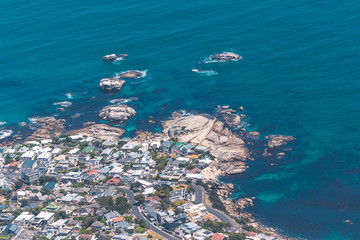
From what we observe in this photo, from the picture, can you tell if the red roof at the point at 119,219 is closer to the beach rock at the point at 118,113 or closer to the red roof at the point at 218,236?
the red roof at the point at 218,236

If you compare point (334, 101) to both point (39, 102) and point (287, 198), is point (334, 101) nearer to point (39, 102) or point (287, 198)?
point (287, 198)

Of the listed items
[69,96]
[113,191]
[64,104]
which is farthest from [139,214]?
[69,96]

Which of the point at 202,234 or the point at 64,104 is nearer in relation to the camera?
the point at 202,234

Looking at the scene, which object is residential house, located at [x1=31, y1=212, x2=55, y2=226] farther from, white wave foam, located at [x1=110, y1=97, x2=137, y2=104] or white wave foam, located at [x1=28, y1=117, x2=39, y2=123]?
white wave foam, located at [x1=110, y1=97, x2=137, y2=104]

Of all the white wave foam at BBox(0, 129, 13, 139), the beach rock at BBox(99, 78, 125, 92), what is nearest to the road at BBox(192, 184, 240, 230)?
the beach rock at BBox(99, 78, 125, 92)

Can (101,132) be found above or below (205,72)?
below

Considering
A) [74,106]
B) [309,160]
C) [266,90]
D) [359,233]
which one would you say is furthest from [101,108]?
[359,233]

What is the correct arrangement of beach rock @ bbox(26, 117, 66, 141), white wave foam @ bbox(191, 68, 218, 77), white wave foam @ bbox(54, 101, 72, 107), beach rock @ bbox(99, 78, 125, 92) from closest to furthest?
beach rock @ bbox(26, 117, 66, 141)
white wave foam @ bbox(54, 101, 72, 107)
beach rock @ bbox(99, 78, 125, 92)
white wave foam @ bbox(191, 68, 218, 77)

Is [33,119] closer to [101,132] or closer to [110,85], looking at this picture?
[101,132]
